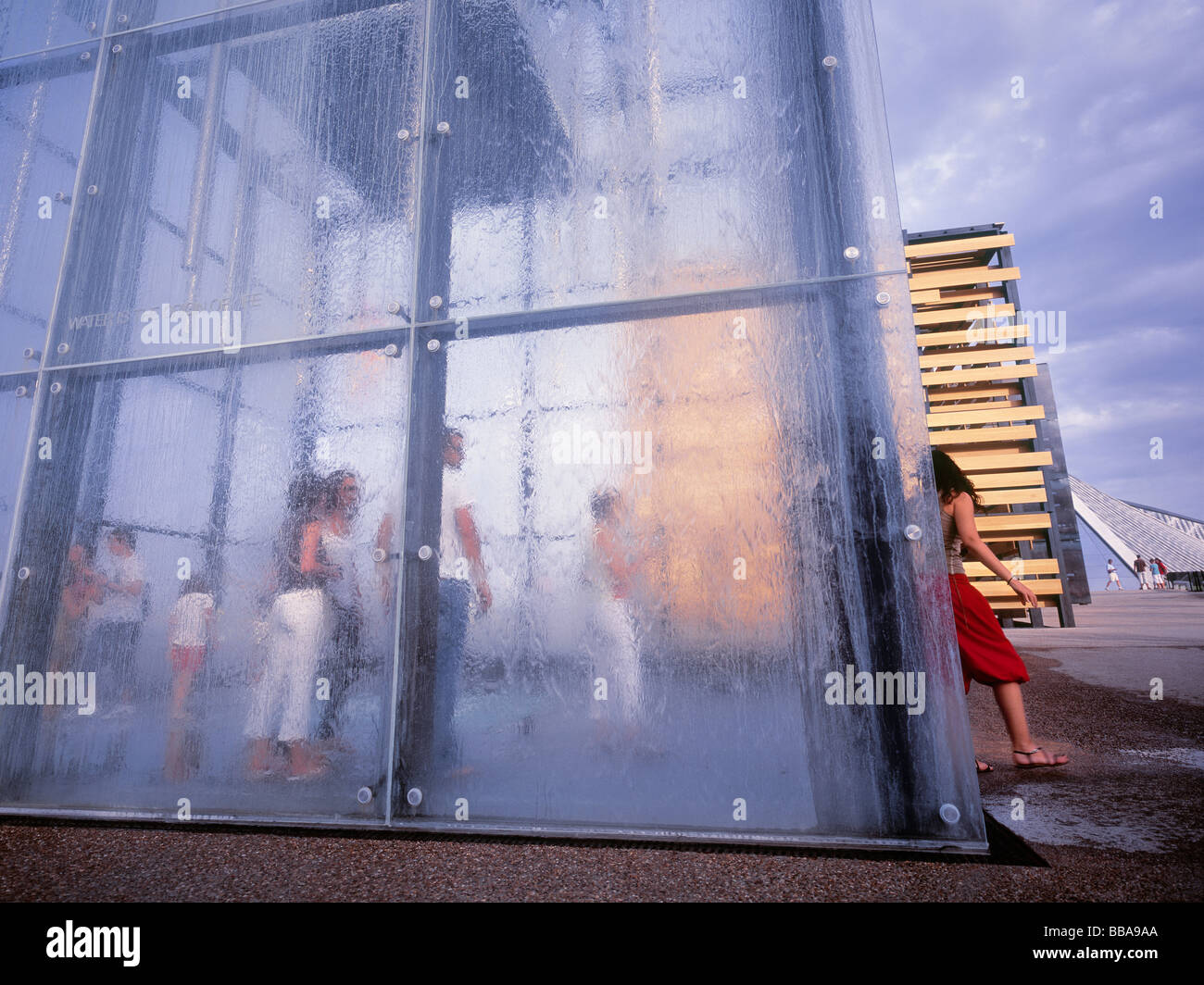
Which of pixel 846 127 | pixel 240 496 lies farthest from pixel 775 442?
pixel 240 496

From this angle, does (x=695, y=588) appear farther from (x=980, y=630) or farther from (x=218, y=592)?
(x=218, y=592)

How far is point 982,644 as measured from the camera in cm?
349

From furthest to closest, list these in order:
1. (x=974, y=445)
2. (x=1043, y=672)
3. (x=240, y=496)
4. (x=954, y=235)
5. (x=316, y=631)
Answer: (x=954, y=235) < (x=974, y=445) < (x=1043, y=672) < (x=240, y=496) < (x=316, y=631)

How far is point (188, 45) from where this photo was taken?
3.86m

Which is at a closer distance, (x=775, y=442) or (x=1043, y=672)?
(x=775, y=442)

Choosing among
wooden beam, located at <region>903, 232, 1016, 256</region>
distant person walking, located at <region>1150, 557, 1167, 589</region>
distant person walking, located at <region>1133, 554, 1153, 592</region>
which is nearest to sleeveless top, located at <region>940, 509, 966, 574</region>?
wooden beam, located at <region>903, 232, 1016, 256</region>

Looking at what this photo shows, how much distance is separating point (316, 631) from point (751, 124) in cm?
300

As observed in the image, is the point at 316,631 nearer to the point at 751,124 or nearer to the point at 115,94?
the point at 751,124

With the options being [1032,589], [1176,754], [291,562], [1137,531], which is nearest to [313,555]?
[291,562]

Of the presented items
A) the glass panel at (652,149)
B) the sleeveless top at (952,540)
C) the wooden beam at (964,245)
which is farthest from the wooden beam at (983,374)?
the glass panel at (652,149)

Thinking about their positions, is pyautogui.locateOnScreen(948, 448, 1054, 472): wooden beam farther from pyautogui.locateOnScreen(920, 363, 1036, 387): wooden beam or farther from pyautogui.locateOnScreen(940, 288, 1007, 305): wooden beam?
pyautogui.locateOnScreen(940, 288, 1007, 305): wooden beam

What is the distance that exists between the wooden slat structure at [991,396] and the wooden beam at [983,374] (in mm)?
14

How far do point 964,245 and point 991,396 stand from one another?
2.47 meters

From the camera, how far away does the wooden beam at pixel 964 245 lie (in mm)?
10727
